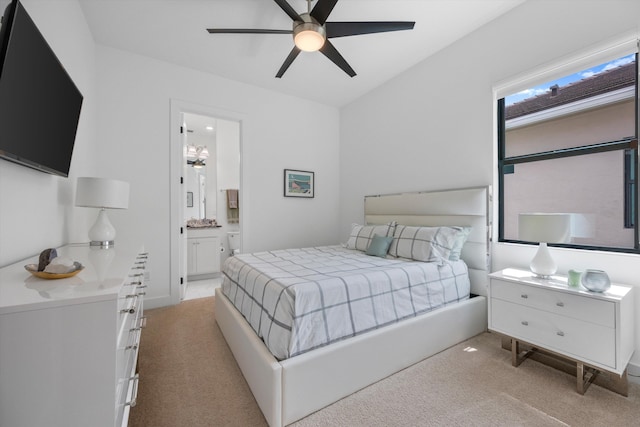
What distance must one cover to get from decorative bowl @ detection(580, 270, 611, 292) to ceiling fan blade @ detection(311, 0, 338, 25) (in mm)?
2480

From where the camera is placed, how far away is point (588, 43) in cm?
199

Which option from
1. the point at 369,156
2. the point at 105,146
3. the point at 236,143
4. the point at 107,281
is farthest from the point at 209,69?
the point at 107,281

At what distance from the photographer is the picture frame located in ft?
13.7

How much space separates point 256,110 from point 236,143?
63.5 inches

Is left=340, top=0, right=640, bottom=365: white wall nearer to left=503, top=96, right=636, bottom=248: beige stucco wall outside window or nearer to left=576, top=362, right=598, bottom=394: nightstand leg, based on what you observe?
left=503, top=96, right=636, bottom=248: beige stucco wall outside window

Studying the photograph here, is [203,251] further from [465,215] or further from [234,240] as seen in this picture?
[465,215]

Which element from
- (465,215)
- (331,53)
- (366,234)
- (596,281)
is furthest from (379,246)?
(331,53)

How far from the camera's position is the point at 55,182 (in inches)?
73.5

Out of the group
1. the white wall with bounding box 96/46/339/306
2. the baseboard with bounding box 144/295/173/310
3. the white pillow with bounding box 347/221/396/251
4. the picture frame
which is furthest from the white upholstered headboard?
the baseboard with bounding box 144/295/173/310

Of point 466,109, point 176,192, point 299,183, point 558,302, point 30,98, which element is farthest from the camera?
point 299,183

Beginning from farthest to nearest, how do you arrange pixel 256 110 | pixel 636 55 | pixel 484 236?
pixel 256 110 < pixel 484 236 < pixel 636 55

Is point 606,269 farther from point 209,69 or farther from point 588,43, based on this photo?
point 209,69

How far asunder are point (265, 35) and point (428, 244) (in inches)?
107

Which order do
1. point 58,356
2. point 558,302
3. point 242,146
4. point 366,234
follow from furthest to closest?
1. point 242,146
2. point 366,234
3. point 558,302
4. point 58,356
